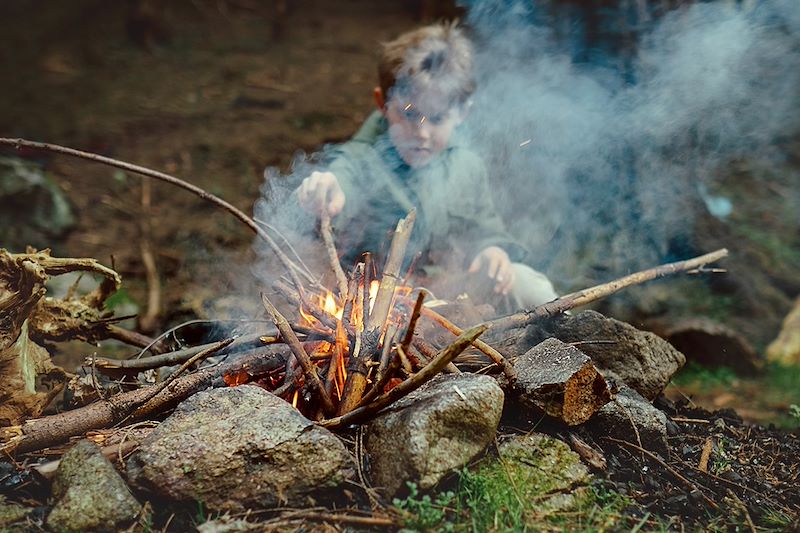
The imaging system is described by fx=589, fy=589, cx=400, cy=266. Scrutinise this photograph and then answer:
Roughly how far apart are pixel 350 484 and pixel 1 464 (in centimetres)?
138

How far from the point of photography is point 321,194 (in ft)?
10.7

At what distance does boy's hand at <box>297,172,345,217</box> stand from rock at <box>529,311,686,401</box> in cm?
139

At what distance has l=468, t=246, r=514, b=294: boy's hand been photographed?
3.41 meters

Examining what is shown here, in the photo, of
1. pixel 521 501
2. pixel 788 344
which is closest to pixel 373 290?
pixel 521 501

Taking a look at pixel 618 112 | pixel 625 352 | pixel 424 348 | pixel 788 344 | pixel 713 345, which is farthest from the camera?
pixel 788 344

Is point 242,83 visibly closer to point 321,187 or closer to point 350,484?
point 321,187

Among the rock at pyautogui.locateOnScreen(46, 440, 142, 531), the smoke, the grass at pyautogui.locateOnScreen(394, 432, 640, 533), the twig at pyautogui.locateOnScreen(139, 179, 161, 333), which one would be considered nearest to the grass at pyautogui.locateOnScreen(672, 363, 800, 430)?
the smoke

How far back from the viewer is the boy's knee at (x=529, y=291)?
11.3 feet

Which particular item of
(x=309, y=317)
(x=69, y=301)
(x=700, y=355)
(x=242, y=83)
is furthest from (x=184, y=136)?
(x=700, y=355)

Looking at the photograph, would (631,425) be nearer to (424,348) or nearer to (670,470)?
(670,470)

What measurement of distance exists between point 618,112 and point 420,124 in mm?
2013

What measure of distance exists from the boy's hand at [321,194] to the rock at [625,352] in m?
1.39

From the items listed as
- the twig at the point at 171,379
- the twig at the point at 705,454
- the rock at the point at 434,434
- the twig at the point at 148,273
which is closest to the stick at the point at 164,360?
the twig at the point at 171,379

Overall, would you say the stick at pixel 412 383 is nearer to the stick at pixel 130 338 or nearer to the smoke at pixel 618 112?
the stick at pixel 130 338
